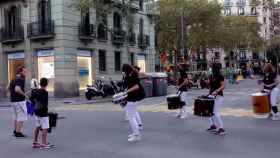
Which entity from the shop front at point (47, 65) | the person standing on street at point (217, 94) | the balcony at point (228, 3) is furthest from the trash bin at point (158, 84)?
the balcony at point (228, 3)

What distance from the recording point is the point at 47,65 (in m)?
28.7

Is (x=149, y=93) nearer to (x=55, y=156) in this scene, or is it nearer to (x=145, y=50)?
(x=145, y=50)

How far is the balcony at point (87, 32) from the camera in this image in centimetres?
2875

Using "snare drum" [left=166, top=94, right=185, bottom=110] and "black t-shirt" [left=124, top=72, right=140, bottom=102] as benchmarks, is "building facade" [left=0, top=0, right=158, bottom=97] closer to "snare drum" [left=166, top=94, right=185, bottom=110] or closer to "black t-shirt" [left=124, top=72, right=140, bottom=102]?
"snare drum" [left=166, top=94, right=185, bottom=110]

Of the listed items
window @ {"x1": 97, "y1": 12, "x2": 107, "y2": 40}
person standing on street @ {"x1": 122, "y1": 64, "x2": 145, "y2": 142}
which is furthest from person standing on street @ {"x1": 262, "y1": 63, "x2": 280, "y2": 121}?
window @ {"x1": 97, "y1": 12, "x2": 107, "y2": 40}

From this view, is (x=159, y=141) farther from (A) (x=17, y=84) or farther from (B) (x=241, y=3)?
(B) (x=241, y=3)

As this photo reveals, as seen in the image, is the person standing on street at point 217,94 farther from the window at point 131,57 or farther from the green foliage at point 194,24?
the green foliage at point 194,24

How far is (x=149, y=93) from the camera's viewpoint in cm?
2520

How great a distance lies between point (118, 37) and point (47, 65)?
636cm

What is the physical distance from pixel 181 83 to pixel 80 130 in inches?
143

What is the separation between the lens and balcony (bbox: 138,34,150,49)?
36.4 m

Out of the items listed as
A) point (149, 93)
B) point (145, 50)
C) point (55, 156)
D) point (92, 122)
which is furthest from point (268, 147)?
point (145, 50)

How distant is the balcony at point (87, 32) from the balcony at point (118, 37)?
2.48 m

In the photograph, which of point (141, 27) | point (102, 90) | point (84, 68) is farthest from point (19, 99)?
point (141, 27)
